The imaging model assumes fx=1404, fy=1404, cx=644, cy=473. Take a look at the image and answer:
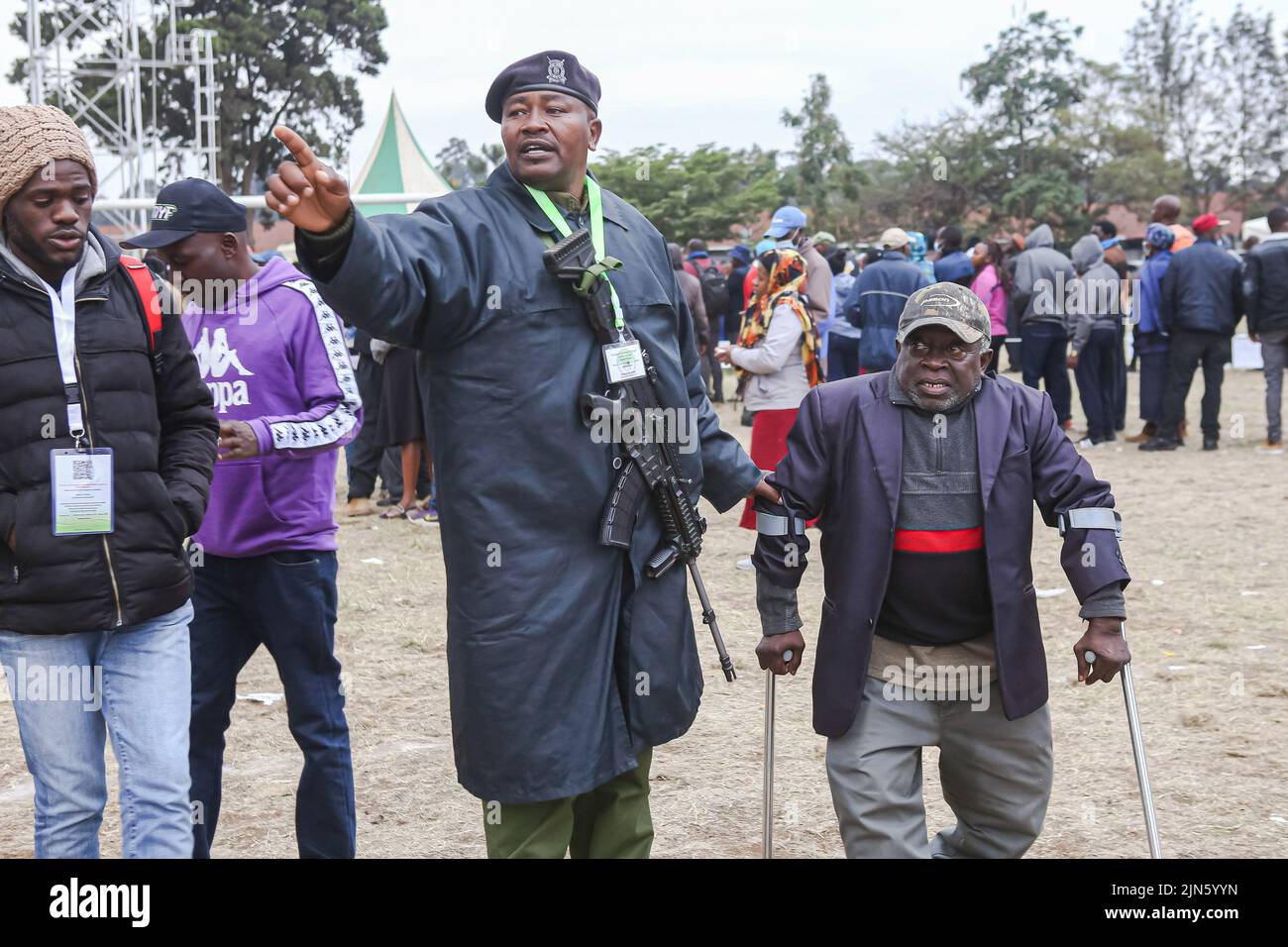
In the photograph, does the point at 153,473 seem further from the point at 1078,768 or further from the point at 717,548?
the point at 717,548

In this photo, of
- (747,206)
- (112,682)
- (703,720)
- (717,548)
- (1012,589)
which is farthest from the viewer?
(747,206)

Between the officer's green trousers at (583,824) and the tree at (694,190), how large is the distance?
32.6 metres

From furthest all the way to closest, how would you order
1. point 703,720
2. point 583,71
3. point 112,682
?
point 703,720 → point 583,71 → point 112,682

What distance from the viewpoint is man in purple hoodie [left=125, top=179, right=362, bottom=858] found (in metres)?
Result: 3.81

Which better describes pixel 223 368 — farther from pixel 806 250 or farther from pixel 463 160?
pixel 463 160

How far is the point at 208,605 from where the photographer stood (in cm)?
383

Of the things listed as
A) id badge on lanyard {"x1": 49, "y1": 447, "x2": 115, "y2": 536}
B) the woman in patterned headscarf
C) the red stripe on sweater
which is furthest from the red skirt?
id badge on lanyard {"x1": 49, "y1": 447, "x2": 115, "y2": 536}

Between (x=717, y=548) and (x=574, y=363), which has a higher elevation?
(x=574, y=363)

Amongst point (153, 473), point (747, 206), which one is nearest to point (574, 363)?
point (153, 473)

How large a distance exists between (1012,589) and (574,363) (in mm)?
1281

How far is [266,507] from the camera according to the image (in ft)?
12.5

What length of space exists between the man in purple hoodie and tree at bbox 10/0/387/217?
33018 mm

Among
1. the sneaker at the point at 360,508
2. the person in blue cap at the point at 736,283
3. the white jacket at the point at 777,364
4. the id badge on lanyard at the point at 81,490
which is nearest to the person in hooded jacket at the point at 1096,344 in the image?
the person in blue cap at the point at 736,283

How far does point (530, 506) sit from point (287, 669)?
1.09m
